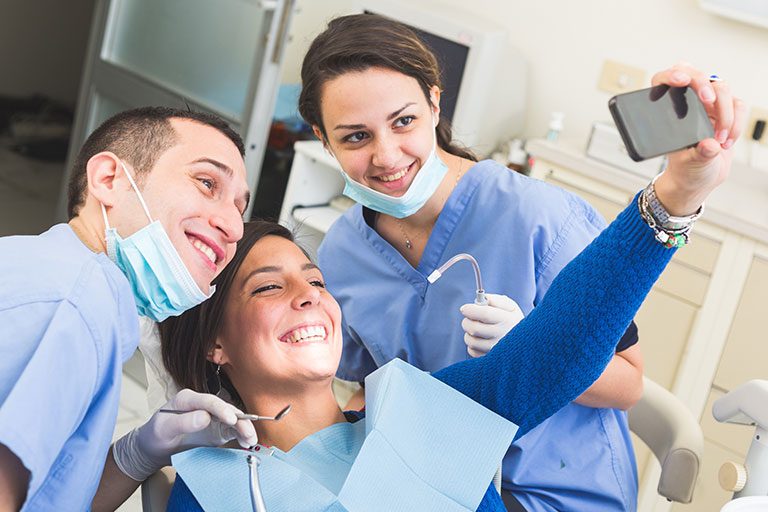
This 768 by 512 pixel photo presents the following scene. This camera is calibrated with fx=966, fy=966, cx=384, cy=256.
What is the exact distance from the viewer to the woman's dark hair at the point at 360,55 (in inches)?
65.9

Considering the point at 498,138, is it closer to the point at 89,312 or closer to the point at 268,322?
the point at 268,322

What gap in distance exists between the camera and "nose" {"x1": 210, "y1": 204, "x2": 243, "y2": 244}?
137 cm

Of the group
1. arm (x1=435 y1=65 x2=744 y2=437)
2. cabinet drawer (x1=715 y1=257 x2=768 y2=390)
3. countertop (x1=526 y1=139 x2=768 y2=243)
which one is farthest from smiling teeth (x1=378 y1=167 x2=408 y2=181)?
cabinet drawer (x1=715 y1=257 x2=768 y2=390)

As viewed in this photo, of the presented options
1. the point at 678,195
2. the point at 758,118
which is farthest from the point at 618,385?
the point at 758,118

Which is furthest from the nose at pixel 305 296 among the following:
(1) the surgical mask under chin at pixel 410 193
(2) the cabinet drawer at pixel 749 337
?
(2) the cabinet drawer at pixel 749 337

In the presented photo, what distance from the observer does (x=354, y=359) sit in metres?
1.90

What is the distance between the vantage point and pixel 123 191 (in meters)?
1.33

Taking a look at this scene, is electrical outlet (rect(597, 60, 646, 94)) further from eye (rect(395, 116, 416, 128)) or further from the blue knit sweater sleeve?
the blue knit sweater sleeve

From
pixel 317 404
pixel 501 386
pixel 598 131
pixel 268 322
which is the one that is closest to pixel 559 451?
pixel 501 386

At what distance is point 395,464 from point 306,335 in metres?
0.30

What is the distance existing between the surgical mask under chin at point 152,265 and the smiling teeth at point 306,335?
0.85 ft

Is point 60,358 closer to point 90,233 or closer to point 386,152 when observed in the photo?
point 90,233

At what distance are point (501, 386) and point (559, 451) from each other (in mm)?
335

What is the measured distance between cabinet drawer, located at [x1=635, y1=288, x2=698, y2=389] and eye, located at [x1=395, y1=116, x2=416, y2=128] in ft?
4.88
